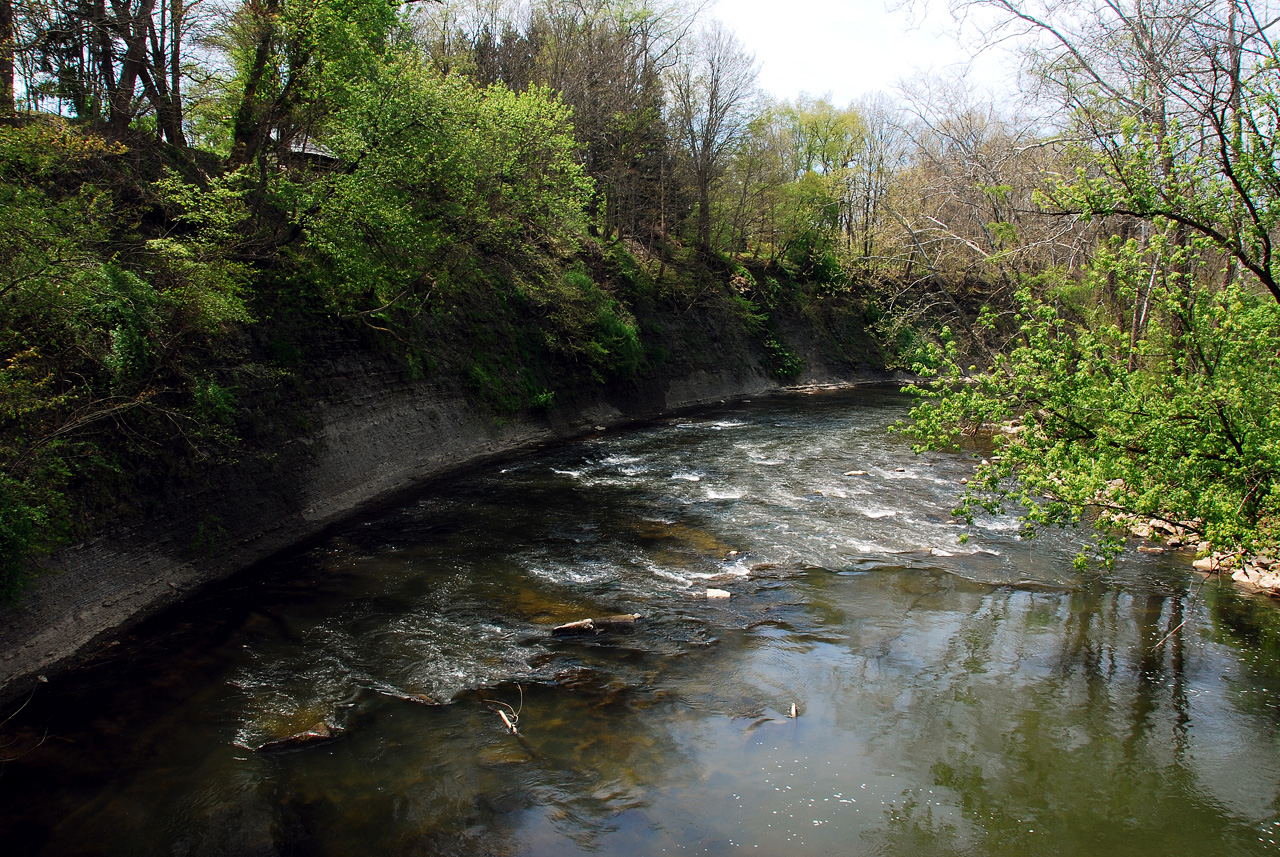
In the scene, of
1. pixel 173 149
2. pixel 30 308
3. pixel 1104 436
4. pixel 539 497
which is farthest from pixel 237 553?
pixel 1104 436

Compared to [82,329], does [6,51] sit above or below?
above

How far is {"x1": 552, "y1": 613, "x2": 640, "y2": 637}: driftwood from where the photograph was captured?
31.8 ft

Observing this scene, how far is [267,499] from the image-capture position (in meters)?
13.3

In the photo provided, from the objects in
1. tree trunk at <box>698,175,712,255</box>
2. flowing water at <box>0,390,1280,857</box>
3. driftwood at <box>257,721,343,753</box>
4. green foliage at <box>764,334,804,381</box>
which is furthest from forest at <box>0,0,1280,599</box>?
green foliage at <box>764,334,804,381</box>

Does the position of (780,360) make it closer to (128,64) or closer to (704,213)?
(704,213)

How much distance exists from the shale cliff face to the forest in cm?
66

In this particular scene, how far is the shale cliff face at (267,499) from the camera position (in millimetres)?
9123

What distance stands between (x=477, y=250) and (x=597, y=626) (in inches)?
731

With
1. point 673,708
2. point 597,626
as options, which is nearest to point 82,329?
point 597,626

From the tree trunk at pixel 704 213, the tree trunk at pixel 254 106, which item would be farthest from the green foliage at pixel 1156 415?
the tree trunk at pixel 704 213

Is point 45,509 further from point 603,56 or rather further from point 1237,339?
point 603,56

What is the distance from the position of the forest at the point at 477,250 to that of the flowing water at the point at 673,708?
6.00 feet

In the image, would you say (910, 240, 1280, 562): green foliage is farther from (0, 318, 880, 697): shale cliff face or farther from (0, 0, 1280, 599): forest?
(0, 318, 880, 697): shale cliff face

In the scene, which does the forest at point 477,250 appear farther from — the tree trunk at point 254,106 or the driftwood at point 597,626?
the driftwood at point 597,626
